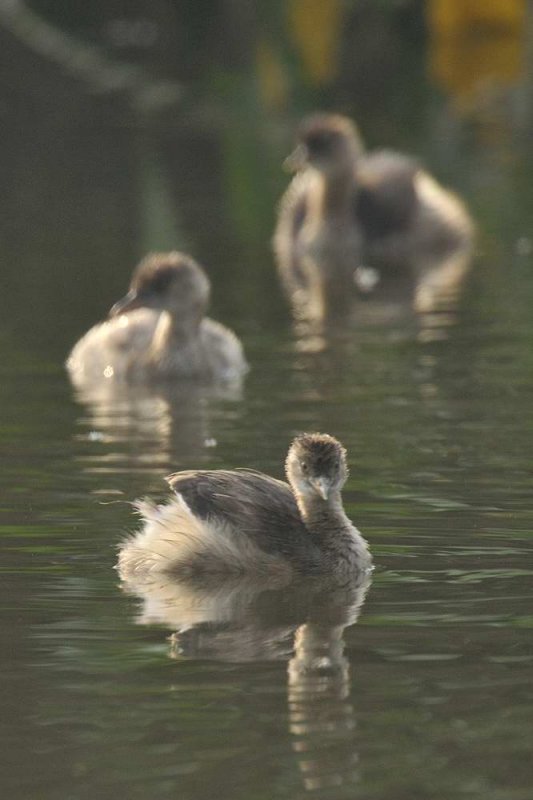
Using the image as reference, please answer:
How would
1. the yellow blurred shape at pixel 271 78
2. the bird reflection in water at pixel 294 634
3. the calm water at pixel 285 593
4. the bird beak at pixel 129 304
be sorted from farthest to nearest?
the yellow blurred shape at pixel 271 78
the bird beak at pixel 129 304
the bird reflection in water at pixel 294 634
the calm water at pixel 285 593

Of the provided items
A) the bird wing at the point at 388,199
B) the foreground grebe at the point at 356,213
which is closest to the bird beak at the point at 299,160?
the foreground grebe at the point at 356,213

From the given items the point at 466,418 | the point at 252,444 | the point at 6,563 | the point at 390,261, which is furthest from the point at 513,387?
the point at 390,261

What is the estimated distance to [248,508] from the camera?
8.89 metres

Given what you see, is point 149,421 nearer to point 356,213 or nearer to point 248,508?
point 248,508

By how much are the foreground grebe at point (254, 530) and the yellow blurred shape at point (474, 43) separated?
25.2m

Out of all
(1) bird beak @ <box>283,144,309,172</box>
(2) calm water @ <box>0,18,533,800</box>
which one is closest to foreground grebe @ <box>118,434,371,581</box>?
(2) calm water @ <box>0,18,533,800</box>

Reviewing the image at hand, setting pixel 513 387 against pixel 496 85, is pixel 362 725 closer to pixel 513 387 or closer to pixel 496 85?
pixel 513 387

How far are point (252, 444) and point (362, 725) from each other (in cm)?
505

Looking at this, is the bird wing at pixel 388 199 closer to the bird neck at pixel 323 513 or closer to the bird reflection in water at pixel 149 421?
the bird reflection in water at pixel 149 421

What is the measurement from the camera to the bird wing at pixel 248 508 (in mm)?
8812

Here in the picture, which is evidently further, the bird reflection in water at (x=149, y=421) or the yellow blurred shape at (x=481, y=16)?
the yellow blurred shape at (x=481, y=16)

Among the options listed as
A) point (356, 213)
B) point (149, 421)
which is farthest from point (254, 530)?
point (356, 213)

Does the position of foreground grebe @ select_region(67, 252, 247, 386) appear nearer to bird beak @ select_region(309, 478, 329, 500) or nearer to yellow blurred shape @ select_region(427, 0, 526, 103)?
bird beak @ select_region(309, 478, 329, 500)

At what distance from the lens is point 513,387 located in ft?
43.3
